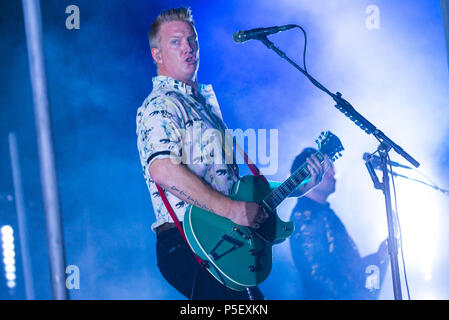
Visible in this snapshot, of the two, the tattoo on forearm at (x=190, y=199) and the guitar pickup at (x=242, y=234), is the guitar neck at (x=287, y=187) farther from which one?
the tattoo on forearm at (x=190, y=199)

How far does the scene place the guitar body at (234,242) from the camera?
2.13 meters

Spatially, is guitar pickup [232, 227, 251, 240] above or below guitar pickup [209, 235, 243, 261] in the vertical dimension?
above

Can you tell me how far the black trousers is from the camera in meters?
2.21

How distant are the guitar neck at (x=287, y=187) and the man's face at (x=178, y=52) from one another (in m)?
0.76

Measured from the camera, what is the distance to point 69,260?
117 inches

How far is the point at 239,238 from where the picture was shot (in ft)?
7.27

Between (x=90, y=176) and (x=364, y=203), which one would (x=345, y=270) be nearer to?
(x=364, y=203)

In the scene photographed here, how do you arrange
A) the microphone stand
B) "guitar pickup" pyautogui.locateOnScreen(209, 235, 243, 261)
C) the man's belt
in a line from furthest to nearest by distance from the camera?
the microphone stand, the man's belt, "guitar pickup" pyautogui.locateOnScreen(209, 235, 243, 261)

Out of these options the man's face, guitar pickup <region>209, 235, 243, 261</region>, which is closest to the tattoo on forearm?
guitar pickup <region>209, 235, 243, 261</region>

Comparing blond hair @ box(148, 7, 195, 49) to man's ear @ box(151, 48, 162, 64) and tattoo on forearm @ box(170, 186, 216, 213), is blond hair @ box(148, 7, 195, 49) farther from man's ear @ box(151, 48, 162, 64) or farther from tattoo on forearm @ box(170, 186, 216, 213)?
tattoo on forearm @ box(170, 186, 216, 213)

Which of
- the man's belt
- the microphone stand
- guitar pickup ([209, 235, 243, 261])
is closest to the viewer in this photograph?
guitar pickup ([209, 235, 243, 261])

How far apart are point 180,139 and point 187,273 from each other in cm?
63

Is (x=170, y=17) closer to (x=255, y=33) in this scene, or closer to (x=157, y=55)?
(x=157, y=55)

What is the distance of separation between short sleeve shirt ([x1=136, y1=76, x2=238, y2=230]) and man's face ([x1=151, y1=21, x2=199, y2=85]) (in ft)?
0.43
